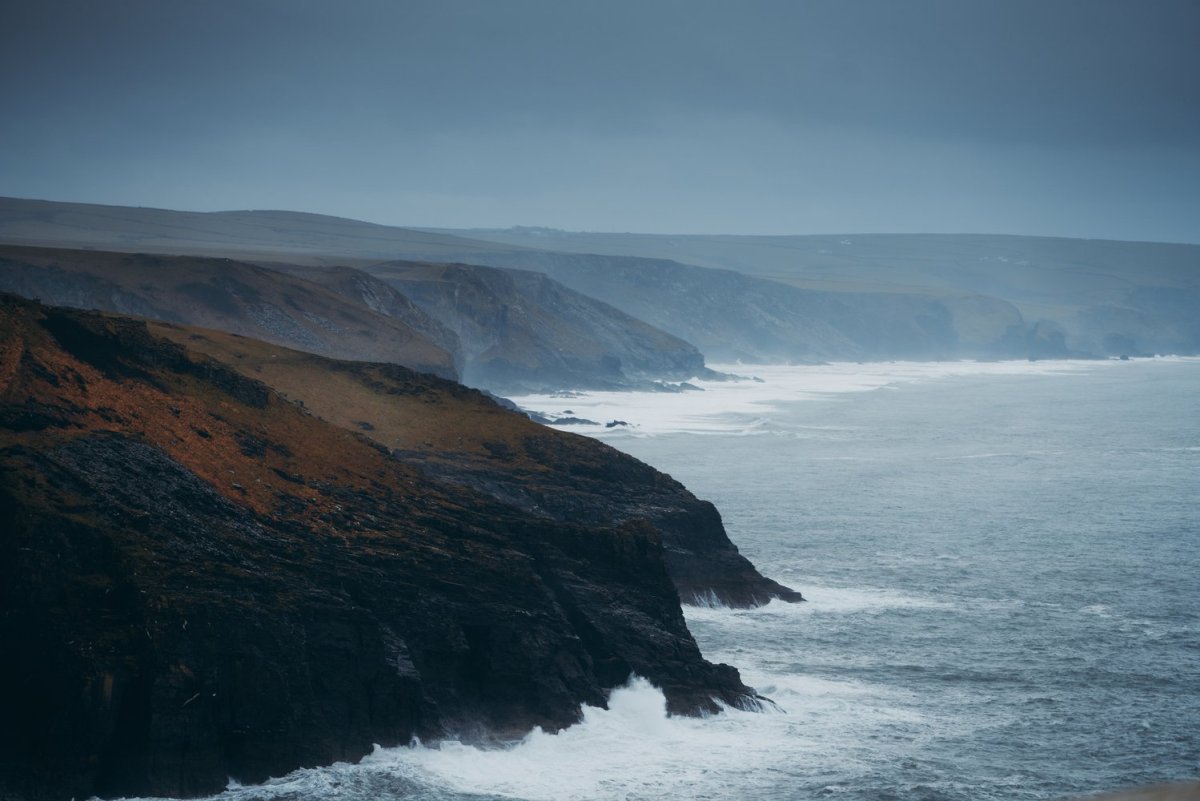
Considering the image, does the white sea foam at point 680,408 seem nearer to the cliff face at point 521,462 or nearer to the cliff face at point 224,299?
the cliff face at point 224,299

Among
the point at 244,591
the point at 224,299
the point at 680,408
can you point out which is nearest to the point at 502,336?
the point at 680,408

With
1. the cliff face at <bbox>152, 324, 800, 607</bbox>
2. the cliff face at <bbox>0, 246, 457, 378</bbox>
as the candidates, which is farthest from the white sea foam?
the cliff face at <bbox>152, 324, 800, 607</bbox>

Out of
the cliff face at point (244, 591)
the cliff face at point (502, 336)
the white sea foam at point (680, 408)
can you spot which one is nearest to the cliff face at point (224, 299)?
the white sea foam at point (680, 408)

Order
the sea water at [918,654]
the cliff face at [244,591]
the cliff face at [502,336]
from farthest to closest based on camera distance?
the cliff face at [502,336] < the sea water at [918,654] < the cliff face at [244,591]

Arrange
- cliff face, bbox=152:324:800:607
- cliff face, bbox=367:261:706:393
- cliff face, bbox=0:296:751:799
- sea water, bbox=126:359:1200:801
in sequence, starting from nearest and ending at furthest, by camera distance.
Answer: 1. cliff face, bbox=0:296:751:799
2. sea water, bbox=126:359:1200:801
3. cliff face, bbox=152:324:800:607
4. cliff face, bbox=367:261:706:393

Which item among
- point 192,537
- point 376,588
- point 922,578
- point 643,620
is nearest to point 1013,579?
point 922,578

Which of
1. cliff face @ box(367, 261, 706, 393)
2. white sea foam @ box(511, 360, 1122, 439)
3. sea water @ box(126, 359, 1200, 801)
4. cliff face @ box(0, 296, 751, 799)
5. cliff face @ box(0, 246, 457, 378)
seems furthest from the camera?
cliff face @ box(367, 261, 706, 393)

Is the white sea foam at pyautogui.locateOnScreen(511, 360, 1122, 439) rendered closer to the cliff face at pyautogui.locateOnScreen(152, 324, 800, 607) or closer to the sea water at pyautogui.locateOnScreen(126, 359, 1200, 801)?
the sea water at pyautogui.locateOnScreen(126, 359, 1200, 801)
